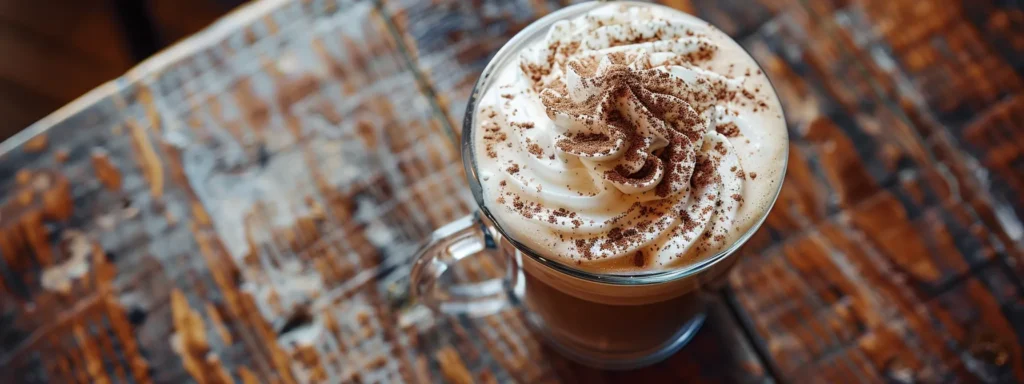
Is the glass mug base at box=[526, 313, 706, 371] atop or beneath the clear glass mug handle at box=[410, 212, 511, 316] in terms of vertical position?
beneath

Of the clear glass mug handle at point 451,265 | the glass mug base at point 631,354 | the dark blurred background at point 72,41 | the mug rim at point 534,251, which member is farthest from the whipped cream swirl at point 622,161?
the dark blurred background at point 72,41

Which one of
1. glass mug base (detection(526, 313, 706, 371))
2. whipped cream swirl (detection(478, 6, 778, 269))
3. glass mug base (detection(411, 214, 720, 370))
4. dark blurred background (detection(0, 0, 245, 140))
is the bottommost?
glass mug base (detection(526, 313, 706, 371))

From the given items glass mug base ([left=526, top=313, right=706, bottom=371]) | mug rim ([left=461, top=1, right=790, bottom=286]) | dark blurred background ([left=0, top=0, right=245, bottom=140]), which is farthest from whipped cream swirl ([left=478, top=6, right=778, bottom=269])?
dark blurred background ([left=0, top=0, right=245, bottom=140])

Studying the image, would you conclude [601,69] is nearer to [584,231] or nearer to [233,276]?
[584,231]

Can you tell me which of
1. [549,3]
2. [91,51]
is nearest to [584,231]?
[549,3]

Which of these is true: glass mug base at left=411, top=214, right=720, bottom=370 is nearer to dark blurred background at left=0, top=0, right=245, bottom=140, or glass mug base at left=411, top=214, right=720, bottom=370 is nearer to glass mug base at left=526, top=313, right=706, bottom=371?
glass mug base at left=526, top=313, right=706, bottom=371

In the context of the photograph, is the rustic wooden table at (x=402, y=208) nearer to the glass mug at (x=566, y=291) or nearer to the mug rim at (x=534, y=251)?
the glass mug at (x=566, y=291)

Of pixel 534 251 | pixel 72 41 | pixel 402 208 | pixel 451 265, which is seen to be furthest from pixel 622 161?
pixel 72 41
